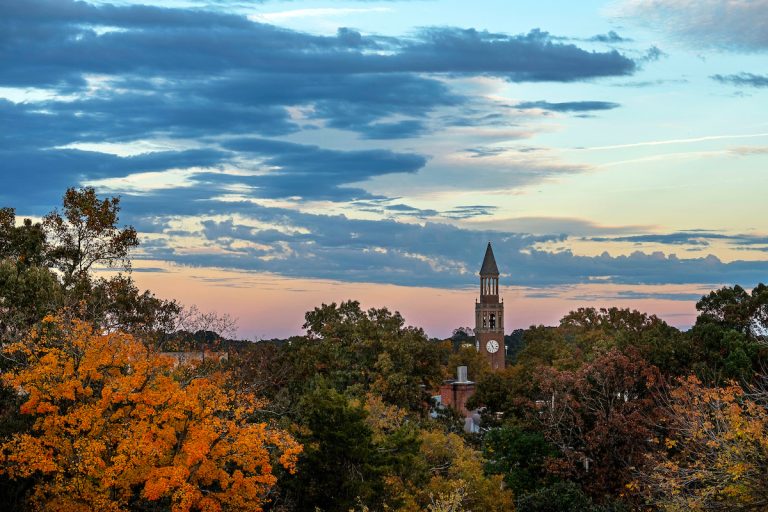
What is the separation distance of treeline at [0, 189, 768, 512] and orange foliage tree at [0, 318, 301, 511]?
0.08 m

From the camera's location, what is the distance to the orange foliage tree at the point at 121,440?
30516 millimetres

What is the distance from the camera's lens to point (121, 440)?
1204 inches

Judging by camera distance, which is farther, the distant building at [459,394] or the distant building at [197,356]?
the distant building at [459,394]

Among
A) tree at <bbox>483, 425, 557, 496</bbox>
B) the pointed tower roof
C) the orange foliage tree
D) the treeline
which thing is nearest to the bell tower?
the pointed tower roof

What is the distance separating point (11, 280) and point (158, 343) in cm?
700

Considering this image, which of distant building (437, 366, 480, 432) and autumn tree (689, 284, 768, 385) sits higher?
autumn tree (689, 284, 768, 385)

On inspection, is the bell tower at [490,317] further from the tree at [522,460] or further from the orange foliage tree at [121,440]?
the orange foliage tree at [121,440]

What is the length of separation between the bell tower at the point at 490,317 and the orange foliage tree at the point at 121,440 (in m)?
116

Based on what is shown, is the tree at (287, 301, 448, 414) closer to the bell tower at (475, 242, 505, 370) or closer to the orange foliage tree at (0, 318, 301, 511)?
the orange foliage tree at (0, 318, 301, 511)

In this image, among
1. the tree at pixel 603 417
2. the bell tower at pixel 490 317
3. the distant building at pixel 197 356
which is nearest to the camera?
the distant building at pixel 197 356

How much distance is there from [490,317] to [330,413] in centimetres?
11706

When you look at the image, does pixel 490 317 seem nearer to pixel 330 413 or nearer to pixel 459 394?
pixel 459 394

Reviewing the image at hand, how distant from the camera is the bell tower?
491 feet

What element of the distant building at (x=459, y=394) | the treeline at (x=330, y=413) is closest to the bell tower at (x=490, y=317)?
the distant building at (x=459, y=394)
